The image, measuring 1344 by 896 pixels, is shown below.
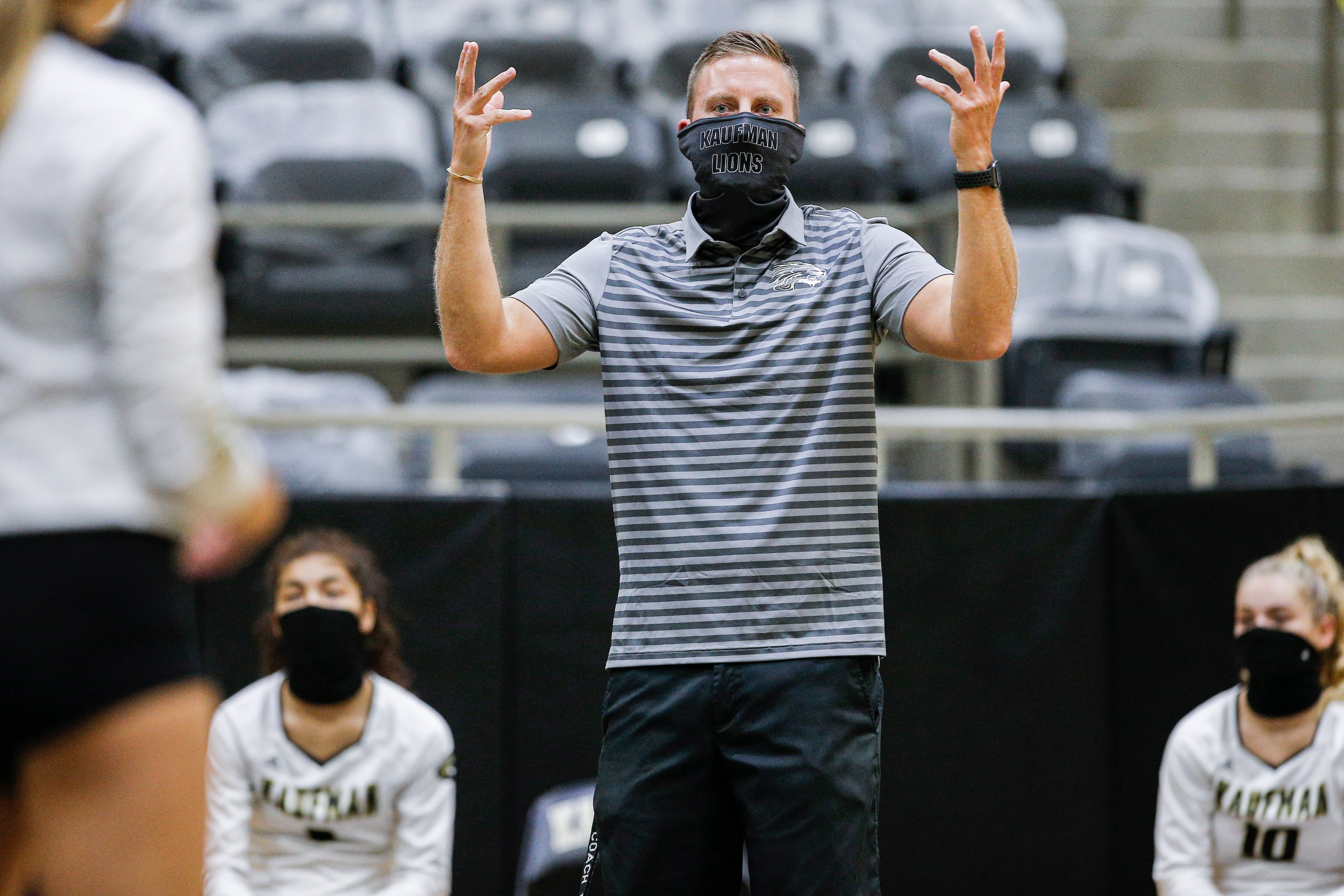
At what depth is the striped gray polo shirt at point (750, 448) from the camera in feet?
7.97

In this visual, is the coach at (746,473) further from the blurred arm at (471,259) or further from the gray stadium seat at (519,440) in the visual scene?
the gray stadium seat at (519,440)

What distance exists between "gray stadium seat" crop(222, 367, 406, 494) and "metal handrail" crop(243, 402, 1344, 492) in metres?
0.47

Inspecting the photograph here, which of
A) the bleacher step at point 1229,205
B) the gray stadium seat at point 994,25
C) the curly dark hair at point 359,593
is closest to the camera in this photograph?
the curly dark hair at point 359,593

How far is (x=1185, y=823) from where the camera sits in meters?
4.26

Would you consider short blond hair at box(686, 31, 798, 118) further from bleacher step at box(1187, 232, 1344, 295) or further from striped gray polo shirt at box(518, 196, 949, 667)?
bleacher step at box(1187, 232, 1344, 295)

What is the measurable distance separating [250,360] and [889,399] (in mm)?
3056

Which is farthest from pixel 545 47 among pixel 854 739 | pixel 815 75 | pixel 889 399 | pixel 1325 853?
pixel 854 739

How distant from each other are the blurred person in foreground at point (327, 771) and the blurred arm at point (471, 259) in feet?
6.49

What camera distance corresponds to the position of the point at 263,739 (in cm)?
438

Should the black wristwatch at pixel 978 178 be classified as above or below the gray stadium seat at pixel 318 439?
above

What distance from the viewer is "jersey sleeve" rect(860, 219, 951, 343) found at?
2477 millimetres

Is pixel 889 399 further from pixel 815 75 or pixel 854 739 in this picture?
pixel 854 739

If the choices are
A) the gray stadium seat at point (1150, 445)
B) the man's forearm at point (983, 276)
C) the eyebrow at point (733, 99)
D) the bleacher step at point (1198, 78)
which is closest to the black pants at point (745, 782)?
the man's forearm at point (983, 276)

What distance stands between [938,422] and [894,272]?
289cm
